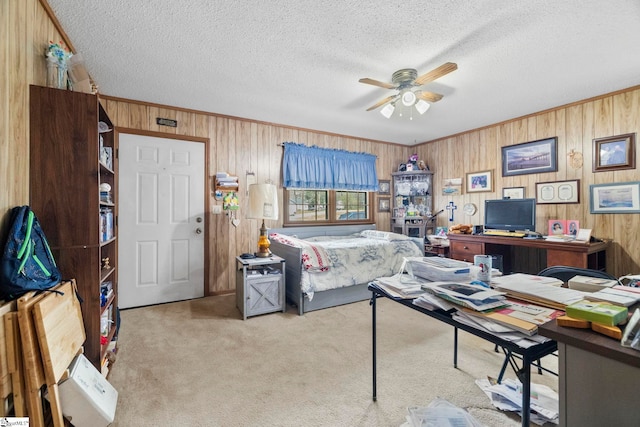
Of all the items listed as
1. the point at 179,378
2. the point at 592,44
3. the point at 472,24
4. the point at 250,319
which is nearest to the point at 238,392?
the point at 179,378

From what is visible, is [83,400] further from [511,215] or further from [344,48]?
[511,215]

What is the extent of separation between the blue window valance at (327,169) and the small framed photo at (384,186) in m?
0.18

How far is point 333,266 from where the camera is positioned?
3.21m

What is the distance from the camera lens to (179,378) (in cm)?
193

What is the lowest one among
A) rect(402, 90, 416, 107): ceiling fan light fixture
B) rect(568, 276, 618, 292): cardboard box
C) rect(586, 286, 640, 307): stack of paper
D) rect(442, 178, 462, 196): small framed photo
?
rect(568, 276, 618, 292): cardboard box

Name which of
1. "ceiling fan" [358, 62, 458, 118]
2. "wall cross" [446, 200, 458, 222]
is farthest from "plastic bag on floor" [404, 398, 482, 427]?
"wall cross" [446, 200, 458, 222]

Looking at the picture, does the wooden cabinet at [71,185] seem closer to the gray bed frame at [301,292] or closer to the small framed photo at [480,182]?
the gray bed frame at [301,292]

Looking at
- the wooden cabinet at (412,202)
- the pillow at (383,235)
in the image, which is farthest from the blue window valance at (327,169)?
the pillow at (383,235)

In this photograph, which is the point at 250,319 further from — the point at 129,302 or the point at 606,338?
the point at 606,338

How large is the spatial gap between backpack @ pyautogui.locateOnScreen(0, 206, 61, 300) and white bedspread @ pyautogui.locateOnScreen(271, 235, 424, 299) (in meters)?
2.04

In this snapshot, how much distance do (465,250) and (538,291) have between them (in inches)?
116

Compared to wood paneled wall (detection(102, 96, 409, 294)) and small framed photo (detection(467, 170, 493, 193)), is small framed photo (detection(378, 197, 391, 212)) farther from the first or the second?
wood paneled wall (detection(102, 96, 409, 294))

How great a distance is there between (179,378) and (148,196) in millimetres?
2307

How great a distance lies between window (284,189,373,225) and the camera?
176 inches
